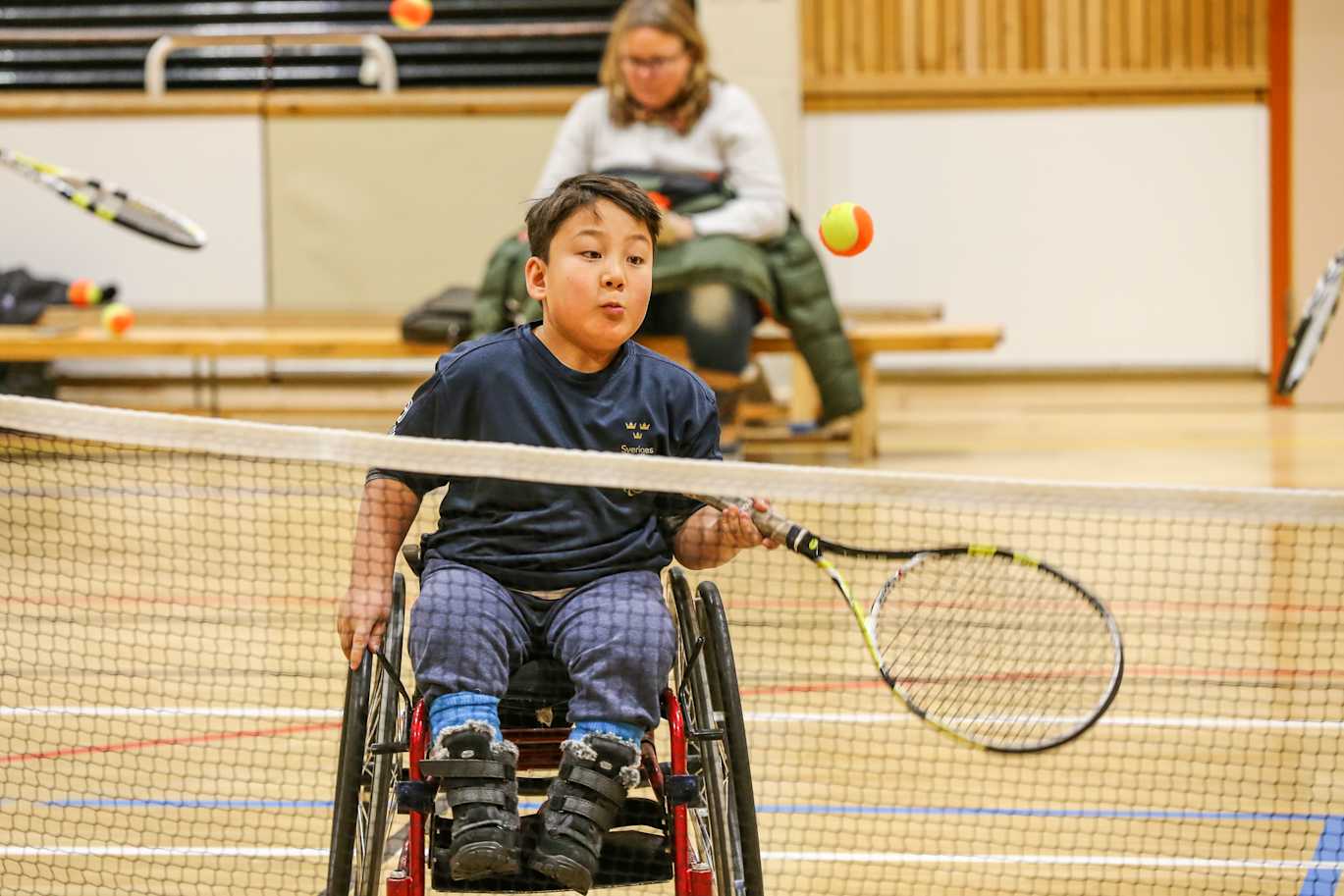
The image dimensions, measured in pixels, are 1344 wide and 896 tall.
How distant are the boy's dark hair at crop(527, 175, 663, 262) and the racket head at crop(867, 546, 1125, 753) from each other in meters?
0.73

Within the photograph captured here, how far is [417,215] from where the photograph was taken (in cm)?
911

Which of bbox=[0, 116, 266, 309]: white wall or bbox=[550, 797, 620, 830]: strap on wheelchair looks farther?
bbox=[0, 116, 266, 309]: white wall

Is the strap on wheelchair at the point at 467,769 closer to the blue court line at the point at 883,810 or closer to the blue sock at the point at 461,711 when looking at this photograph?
the blue sock at the point at 461,711

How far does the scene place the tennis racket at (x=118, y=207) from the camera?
472 centimetres

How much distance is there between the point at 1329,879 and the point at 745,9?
6.87 meters

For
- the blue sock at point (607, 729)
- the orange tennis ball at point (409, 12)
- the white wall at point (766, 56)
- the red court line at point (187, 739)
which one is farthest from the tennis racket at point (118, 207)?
the white wall at point (766, 56)

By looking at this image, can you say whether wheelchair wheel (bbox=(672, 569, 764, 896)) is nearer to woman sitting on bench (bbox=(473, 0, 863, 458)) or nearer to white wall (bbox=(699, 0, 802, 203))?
woman sitting on bench (bbox=(473, 0, 863, 458))

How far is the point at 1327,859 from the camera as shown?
2830 mm

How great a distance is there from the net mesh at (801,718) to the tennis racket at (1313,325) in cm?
58

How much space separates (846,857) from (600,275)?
110 centimetres

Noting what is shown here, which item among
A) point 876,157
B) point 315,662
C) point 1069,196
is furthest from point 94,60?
point 315,662

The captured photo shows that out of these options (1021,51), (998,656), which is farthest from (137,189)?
(998,656)

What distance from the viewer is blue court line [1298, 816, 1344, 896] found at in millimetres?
2705

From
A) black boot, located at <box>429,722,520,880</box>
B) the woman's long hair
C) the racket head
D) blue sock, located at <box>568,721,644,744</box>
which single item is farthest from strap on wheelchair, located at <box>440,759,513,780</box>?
the woman's long hair
